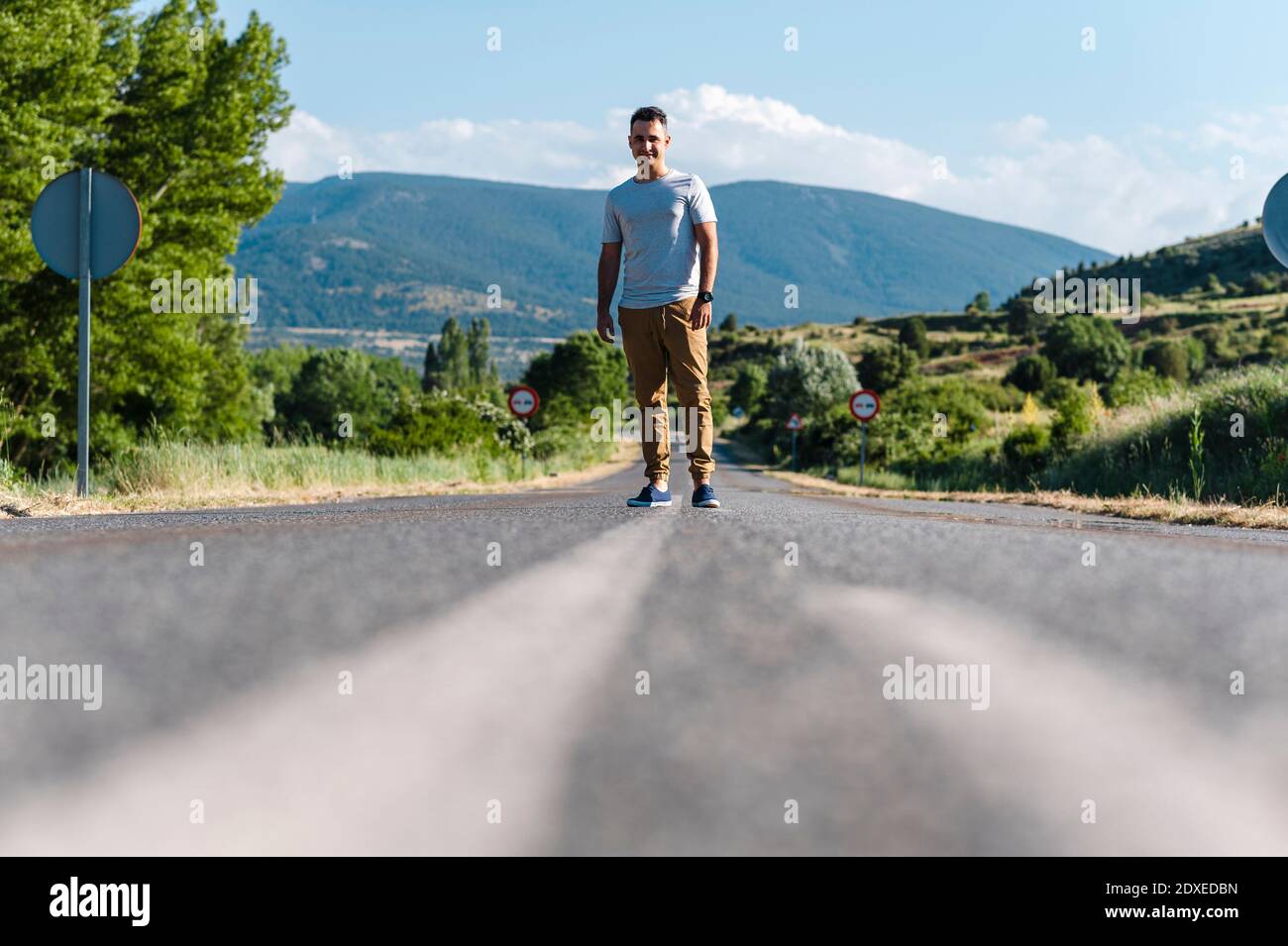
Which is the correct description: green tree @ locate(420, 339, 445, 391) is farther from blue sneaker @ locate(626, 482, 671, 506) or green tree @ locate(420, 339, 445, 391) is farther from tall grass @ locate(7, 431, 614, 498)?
blue sneaker @ locate(626, 482, 671, 506)

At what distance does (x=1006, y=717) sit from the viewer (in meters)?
1.50

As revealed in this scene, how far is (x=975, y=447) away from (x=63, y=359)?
22.4 meters

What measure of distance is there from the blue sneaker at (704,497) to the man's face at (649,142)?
176 centimetres

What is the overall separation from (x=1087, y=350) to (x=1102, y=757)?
6883cm

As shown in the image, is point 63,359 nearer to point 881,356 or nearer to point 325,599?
point 325,599

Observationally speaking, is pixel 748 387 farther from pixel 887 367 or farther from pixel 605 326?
pixel 605 326

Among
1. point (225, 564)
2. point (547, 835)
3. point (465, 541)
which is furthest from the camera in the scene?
point (465, 541)

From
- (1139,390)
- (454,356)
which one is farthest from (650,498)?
(454,356)

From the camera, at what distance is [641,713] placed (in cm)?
151

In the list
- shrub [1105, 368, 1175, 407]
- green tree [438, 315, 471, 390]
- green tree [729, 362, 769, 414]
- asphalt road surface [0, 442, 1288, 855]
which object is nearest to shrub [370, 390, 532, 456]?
shrub [1105, 368, 1175, 407]

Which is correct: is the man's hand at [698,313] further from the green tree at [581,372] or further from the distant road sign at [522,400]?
the green tree at [581,372]

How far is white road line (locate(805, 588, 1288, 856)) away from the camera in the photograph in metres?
1.19
